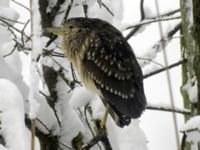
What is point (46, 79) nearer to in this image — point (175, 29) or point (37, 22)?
point (37, 22)

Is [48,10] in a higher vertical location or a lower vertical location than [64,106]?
higher

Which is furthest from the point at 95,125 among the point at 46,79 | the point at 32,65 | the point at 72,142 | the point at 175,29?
the point at 175,29

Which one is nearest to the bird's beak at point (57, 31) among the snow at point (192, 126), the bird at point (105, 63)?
the bird at point (105, 63)

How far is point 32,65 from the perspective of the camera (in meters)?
1.62

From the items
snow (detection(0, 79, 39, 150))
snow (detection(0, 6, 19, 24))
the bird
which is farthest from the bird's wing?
snow (detection(0, 79, 39, 150))

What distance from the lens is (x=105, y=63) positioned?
8.15ft

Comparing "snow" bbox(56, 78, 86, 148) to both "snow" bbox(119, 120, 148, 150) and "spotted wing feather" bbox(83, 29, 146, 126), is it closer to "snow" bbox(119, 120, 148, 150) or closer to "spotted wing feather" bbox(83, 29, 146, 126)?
"spotted wing feather" bbox(83, 29, 146, 126)

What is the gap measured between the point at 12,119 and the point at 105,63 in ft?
2.08

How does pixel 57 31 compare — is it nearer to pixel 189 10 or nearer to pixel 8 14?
pixel 8 14

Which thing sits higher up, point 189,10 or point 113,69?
point 189,10

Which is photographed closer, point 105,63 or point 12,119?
point 12,119

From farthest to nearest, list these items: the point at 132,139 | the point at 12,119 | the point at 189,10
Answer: the point at 132,139 → the point at 189,10 → the point at 12,119

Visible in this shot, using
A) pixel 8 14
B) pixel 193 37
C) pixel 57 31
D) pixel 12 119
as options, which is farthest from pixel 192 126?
pixel 8 14

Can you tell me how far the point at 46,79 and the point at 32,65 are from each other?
0.86 metres
